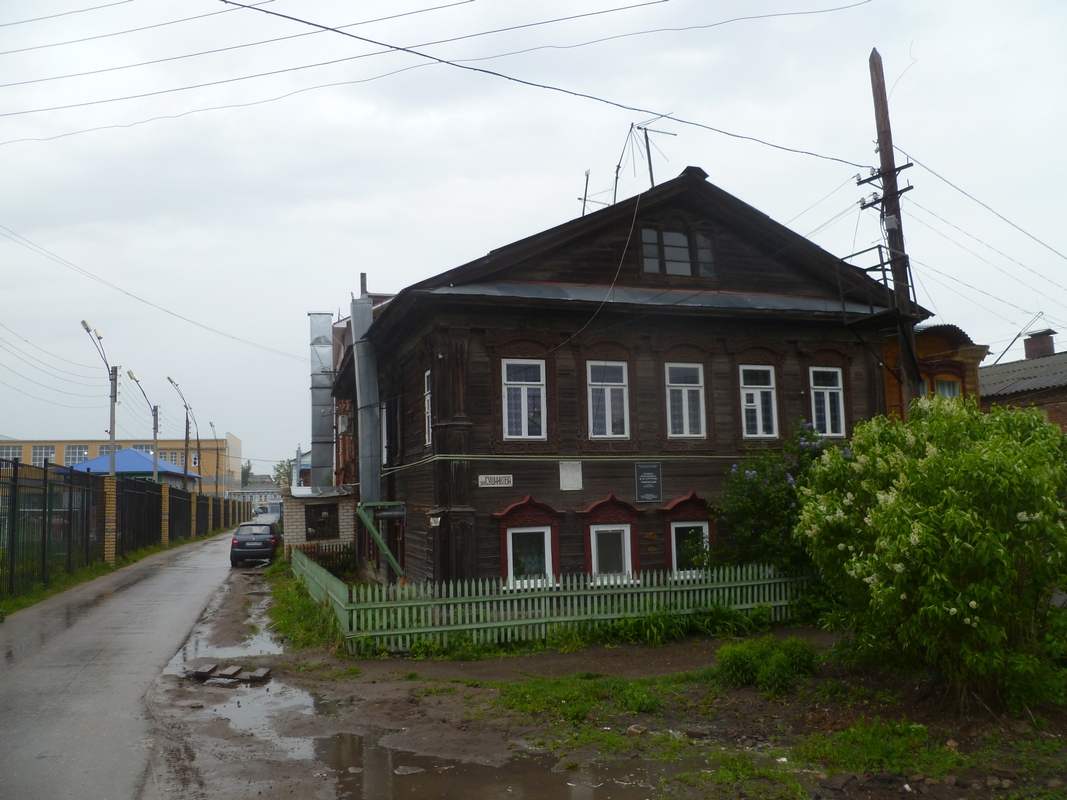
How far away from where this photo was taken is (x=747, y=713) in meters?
8.98

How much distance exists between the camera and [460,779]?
23.8 ft

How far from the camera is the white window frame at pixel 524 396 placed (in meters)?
15.8

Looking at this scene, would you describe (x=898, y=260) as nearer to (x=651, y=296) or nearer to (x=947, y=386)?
(x=651, y=296)

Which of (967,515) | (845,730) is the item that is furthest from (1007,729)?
(967,515)

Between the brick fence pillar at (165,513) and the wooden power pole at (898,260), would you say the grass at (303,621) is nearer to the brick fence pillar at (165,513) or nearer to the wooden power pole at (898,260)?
the wooden power pole at (898,260)

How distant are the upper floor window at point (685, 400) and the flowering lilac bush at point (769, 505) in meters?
1.35

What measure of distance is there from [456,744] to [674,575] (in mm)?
7843

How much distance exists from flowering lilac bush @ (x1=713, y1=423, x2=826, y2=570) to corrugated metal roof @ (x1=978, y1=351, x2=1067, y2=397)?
1529cm

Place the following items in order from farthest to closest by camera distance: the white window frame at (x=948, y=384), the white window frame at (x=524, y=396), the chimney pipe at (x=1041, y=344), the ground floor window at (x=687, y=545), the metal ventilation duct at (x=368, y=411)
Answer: the chimney pipe at (x=1041, y=344) < the white window frame at (x=948, y=384) < the metal ventilation duct at (x=368, y=411) < the ground floor window at (x=687, y=545) < the white window frame at (x=524, y=396)

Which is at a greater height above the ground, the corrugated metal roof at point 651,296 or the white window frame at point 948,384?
the corrugated metal roof at point 651,296

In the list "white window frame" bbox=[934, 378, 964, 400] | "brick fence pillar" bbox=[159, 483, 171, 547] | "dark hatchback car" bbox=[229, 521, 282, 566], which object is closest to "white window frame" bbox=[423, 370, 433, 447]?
"white window frame" bbox=[934, 378, 964, 400]

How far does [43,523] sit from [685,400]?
15.1m

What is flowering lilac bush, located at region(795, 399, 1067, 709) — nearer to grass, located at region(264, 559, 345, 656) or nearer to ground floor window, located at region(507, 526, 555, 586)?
ground floor window, located at region(507, 526, 555, 586)

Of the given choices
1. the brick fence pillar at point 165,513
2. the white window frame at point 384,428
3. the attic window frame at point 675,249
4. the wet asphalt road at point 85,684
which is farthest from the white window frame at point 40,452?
the attic window frame at point 675,249
